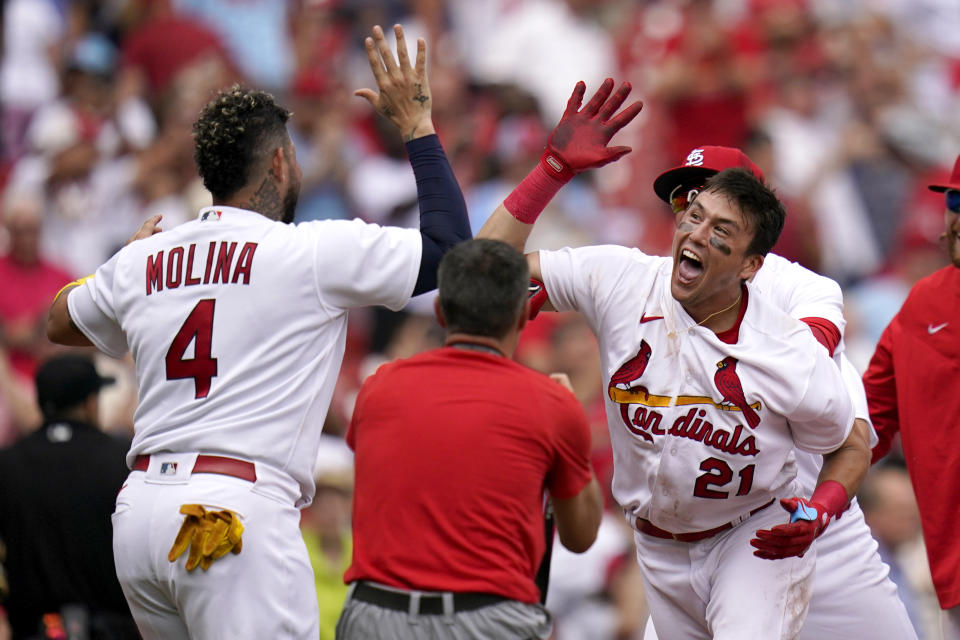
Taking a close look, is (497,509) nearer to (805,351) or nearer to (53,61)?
(805,351)

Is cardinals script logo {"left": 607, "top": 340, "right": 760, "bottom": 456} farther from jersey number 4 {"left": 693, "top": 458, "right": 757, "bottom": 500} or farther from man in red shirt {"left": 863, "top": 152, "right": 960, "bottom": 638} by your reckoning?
man in red shirt {"left": 863, "top": 152, "right": 960, "bottom": 638}

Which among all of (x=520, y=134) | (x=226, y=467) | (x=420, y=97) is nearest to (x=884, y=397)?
(x=420, y=97)

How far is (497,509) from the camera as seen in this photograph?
3.76 m

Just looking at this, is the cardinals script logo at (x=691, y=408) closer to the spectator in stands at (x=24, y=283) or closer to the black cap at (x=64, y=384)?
the black cap at (x=64, y=384)

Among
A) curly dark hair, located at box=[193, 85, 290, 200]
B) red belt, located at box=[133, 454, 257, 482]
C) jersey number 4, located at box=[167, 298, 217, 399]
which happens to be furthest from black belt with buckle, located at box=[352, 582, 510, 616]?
curly dark hair, located at box=[193, 85, 290, 200]

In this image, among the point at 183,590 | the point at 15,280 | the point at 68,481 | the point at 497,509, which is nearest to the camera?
Answer: the point at 497,509

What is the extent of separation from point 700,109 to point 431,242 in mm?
6979

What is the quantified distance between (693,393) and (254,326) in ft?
4.72

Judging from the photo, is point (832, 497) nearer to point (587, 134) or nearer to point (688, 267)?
point (688, 267)

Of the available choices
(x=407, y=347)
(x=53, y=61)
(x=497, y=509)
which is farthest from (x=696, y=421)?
(x=53, y=61)

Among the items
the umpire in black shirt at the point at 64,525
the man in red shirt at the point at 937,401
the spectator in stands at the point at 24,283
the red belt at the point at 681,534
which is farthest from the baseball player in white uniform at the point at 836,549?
the spectator in stands at the point at 24,283

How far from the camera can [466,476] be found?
12.3ft

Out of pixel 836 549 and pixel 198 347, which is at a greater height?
pixel 198 347

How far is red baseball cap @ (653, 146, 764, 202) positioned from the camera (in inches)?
199
